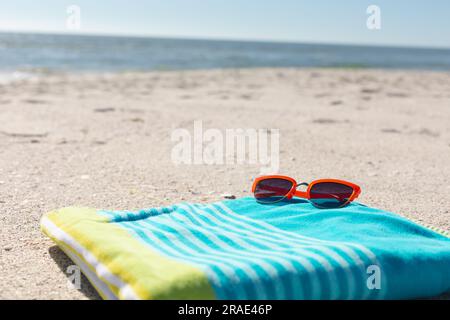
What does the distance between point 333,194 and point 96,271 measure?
47.2 inches

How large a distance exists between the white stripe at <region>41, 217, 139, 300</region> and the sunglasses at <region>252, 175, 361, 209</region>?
0.94 metres

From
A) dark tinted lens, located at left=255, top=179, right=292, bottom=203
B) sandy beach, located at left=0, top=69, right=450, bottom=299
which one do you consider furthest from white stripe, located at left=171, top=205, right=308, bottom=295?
sandy beach, located at left=0, top=69, right=450, bottom=299

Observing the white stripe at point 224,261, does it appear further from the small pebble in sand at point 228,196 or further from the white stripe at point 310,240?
the small pebble in sand at point 228,196

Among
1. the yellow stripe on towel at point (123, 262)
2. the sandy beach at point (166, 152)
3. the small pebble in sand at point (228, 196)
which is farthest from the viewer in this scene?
the small pebble in sand at point (228, 196)

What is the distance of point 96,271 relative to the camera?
1.84 metres

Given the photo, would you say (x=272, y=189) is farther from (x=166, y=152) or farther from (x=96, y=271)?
(x=166, y=152)

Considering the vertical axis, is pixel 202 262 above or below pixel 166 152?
above

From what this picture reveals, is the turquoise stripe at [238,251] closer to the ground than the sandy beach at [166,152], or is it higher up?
higher up

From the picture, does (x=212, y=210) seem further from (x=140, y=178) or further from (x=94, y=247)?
(x=140, y=178)

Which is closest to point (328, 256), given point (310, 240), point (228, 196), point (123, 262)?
point (310, 240)

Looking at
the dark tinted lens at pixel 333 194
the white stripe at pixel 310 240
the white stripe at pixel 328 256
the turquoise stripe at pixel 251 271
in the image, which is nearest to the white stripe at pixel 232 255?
the turquoise stripe at pixel 251 271

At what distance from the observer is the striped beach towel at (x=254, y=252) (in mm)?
1660

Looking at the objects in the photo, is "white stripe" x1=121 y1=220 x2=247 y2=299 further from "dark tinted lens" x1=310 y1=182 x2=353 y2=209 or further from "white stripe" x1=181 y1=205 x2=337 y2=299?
"dark tinted lens" x1=310 y1=182 x2=353 y2=209
